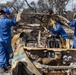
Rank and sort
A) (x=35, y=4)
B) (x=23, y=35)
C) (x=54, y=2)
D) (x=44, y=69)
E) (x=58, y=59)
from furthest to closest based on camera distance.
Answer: (x=35, y=4) < (x=54, y=2) < (x=23, y=35) < (x=58, y=59) < (x=44, y=69)

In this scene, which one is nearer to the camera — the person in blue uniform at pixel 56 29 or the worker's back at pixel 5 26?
the worker's back at pixel 5 26

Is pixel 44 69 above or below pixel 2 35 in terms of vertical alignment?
below

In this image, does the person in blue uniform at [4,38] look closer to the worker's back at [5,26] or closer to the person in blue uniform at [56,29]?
the worker's back at [5,26]

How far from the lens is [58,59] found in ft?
32.8

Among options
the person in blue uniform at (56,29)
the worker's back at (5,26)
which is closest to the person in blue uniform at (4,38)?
the worker's back at (5,26)

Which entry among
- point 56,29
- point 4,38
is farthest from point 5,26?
point 56,29

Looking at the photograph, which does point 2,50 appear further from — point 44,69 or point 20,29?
point 20,29

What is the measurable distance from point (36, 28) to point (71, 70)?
6136mm

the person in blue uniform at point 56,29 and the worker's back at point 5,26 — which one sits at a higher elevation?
the worker's back at point 5,26

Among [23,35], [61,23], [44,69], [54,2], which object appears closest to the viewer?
[44,69]

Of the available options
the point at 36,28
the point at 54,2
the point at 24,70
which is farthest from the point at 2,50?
the point at 54,2

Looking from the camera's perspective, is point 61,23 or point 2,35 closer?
point 2,35

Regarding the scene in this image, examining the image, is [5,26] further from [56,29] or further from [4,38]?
[56,29]

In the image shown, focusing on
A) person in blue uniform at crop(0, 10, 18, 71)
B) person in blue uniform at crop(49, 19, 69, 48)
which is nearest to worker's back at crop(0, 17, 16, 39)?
person in blue uniform at crop(0, 10, 18, 71)
